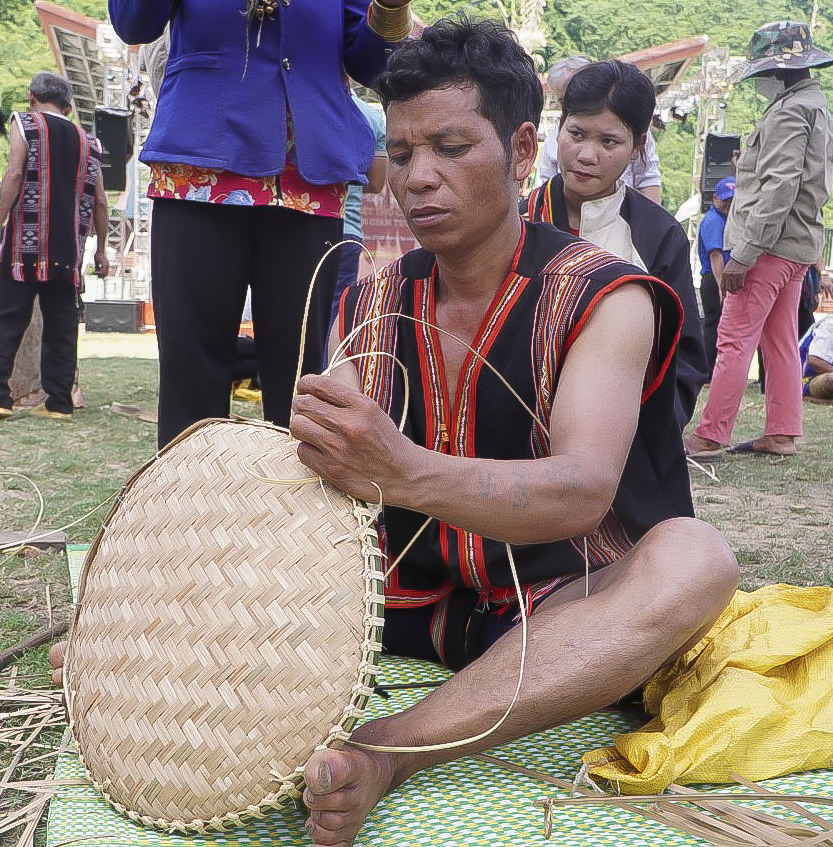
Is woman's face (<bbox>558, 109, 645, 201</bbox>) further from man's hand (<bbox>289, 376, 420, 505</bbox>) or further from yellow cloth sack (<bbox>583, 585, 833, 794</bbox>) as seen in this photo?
man's hand (<bbox>289, 376, 420, 505</bbox>)

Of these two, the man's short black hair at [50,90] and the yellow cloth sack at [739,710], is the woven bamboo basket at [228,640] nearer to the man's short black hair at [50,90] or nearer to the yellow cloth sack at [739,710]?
the yellow cloth sack at [739,710]

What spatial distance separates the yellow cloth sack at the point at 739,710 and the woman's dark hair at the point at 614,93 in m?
1.69

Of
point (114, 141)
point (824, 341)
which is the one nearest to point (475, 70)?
point (824, 341)

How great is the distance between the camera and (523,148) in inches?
77.8

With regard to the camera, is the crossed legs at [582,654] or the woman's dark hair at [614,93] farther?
the woman's dark hair at [614,93]

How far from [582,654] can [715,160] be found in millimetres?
14195

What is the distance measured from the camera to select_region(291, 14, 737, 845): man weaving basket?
156 cm

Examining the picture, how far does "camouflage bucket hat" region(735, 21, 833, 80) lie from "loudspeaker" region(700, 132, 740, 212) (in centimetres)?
925

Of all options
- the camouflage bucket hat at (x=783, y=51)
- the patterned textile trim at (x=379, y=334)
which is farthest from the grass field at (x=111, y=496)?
the camouflage bucket hat at (x=783, y=51)

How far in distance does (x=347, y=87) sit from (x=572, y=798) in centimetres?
188

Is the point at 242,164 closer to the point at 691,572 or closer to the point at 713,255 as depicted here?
the point at 691,572

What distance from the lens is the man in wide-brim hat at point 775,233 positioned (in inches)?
202

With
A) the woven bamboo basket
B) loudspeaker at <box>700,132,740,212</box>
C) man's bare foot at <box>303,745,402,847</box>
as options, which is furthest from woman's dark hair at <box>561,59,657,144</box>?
loudspeaker at <box>700,132,740,212</box>

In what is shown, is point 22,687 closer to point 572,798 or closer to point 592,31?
point 572,798
